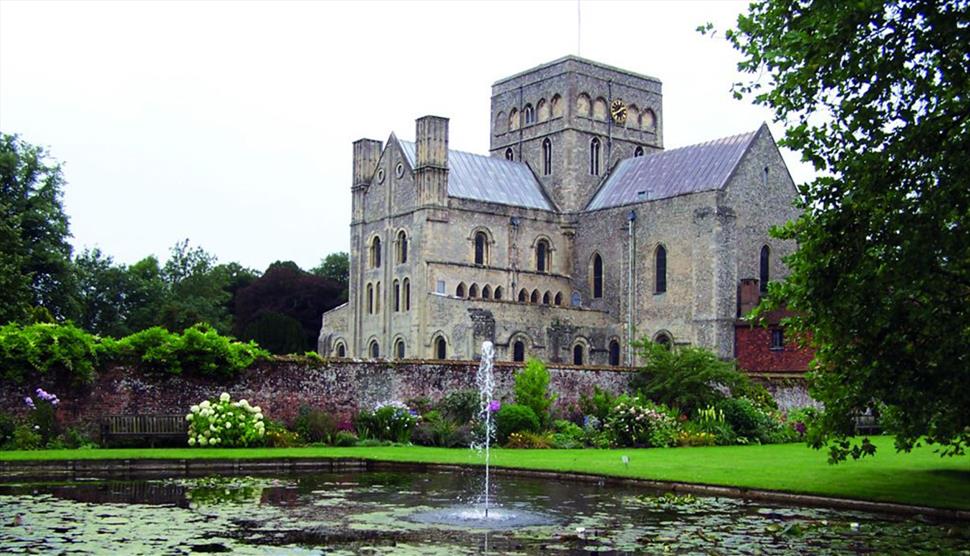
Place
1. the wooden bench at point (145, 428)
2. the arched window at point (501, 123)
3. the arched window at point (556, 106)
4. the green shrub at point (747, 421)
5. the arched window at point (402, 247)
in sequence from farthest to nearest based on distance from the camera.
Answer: the arched window at point (501, 123)
the arched window at point (556, 106)
the arched window at point (402, 247)
the green shrub at point (747, 421)
the wooden bench at point (145, 428)

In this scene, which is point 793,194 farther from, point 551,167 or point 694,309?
point 551,167

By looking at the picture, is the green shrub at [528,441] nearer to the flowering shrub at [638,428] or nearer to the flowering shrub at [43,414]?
the flowering shrub at [638,428]

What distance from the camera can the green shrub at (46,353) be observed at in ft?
83.7

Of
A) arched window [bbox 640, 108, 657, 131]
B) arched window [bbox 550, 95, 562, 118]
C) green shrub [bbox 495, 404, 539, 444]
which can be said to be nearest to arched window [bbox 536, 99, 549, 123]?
arched window [bbox 550, 95, 562, 118]

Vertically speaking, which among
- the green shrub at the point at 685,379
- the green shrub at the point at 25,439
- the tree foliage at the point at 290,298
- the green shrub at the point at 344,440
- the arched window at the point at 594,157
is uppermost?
the arched window at the point at 594,157

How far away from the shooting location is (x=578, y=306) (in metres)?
60.4

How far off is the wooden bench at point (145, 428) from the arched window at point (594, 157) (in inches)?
1665

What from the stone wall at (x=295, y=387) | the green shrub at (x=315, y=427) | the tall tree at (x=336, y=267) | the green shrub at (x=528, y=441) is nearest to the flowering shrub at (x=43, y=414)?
the stone wall at (x=295, y=387)

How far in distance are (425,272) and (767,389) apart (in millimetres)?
24162

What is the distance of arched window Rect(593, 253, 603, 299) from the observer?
6150 centimetres

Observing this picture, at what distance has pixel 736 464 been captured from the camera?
22234mm

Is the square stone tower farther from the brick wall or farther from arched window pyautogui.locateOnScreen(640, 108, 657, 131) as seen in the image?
the brick wall

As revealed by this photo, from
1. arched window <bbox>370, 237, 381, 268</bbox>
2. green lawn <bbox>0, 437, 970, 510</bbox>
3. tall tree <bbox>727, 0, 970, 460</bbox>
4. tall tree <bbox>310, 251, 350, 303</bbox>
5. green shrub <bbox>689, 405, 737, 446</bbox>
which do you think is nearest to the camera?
tall tree <bbox>727, 0, 970, 460</bbox>

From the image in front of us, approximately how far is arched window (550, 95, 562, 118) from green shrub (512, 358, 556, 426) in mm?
37008
